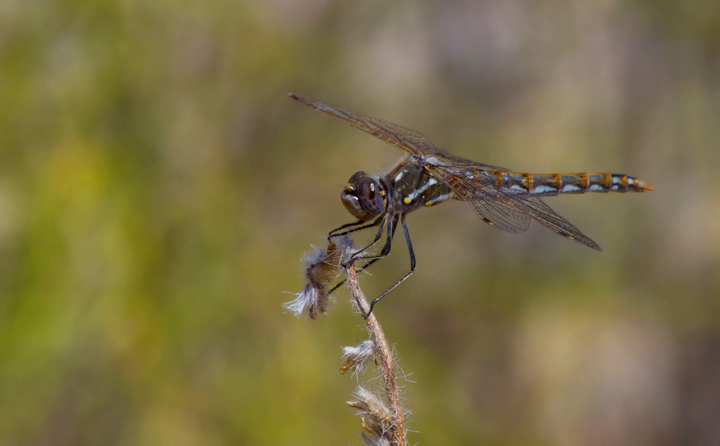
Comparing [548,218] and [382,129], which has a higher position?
[382,129]

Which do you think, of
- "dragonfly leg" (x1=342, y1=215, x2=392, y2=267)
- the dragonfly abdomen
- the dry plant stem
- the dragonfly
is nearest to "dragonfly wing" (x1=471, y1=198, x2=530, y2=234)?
the dragonfly

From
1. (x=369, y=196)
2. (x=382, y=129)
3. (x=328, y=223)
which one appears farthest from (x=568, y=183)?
(x=328, y=223)

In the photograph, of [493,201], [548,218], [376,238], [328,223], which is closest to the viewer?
[376,238]

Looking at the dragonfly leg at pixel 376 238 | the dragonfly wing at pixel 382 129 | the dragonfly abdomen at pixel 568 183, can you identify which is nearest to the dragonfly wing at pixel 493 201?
the dragonfly wing at pixel 382 129

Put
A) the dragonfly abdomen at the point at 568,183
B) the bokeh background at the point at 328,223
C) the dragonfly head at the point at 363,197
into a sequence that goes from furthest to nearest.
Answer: the dragonfly abdomen at the point at 568,183
the bokeh background at the point at 328,223
the dragonfly head at the point at 363,197

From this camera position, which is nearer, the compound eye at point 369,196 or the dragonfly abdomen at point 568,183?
the compound eye at point 369,196

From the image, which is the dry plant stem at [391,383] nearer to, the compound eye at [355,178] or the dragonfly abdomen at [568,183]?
the compound eye at [355,178]

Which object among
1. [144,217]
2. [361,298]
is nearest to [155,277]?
[144,217]

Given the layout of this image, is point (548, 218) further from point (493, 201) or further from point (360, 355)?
point (360, 355)
